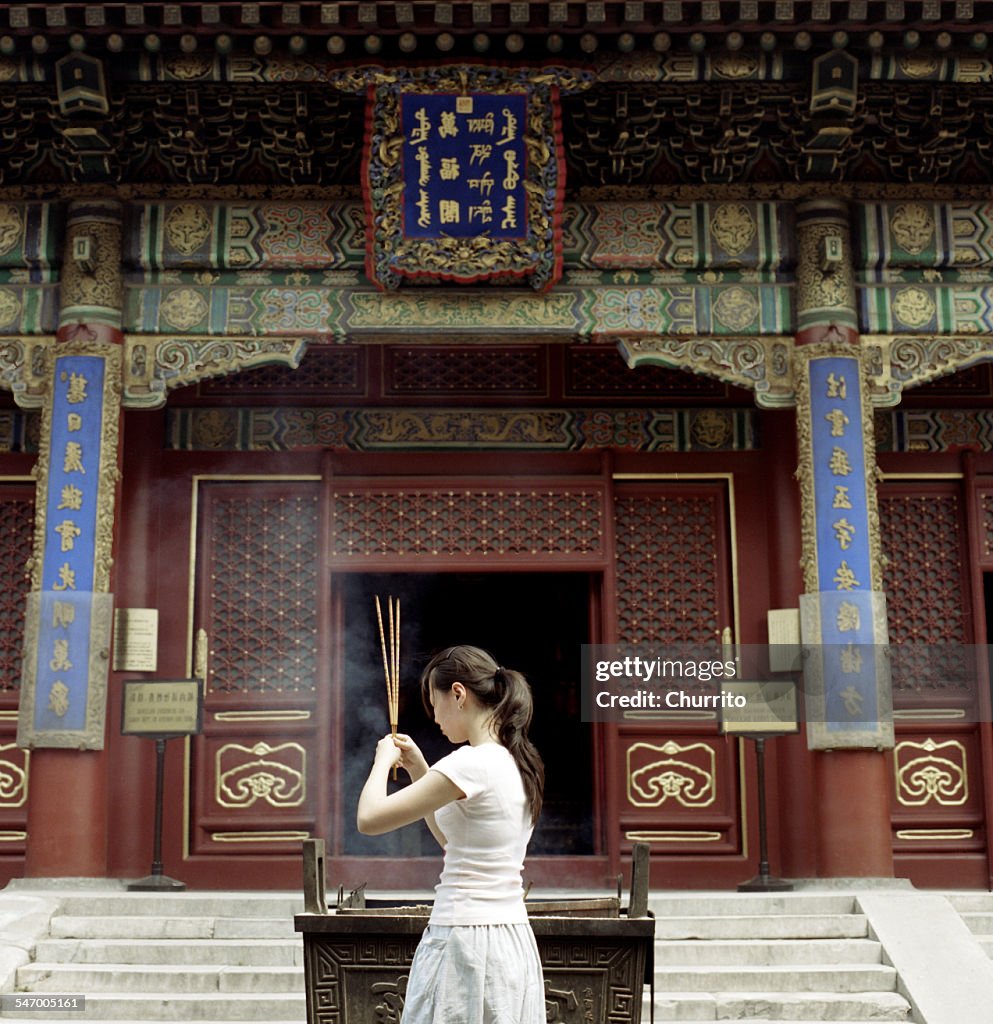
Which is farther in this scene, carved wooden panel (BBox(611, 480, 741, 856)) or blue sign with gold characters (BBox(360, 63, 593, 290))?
carved wooden panel (BBox(611, 480, 741, 856))

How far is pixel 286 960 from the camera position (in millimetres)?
6566

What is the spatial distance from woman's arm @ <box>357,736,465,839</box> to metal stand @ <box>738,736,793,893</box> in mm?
4926

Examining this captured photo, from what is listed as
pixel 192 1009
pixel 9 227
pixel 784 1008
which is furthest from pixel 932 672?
pixel 9 227

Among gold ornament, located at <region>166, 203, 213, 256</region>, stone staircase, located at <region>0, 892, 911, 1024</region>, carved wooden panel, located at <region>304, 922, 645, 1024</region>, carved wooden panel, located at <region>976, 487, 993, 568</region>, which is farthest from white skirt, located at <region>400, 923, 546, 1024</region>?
carved wooden panel, located at <region>976, 487, 993, 568</region>

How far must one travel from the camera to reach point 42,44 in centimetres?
740

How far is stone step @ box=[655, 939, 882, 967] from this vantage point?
260 inches

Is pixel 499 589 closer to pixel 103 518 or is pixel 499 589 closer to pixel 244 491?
pixel 244 491

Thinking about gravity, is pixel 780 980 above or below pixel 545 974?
below

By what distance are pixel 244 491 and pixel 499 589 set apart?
156 inches

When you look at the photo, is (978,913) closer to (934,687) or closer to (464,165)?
(934,687)

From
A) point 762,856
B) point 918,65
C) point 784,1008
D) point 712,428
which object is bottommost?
point 784,1008

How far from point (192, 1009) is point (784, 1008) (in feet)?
8.27

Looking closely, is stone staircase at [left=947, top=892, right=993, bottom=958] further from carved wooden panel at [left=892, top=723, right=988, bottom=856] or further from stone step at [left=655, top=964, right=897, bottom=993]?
carved wooden panel at [left=892, top=723, right=988, bottom=856]

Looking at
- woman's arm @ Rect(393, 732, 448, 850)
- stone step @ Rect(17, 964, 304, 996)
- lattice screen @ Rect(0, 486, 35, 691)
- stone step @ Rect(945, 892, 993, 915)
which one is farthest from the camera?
lattice screen @ Rect(0, 486, 35, 691)
